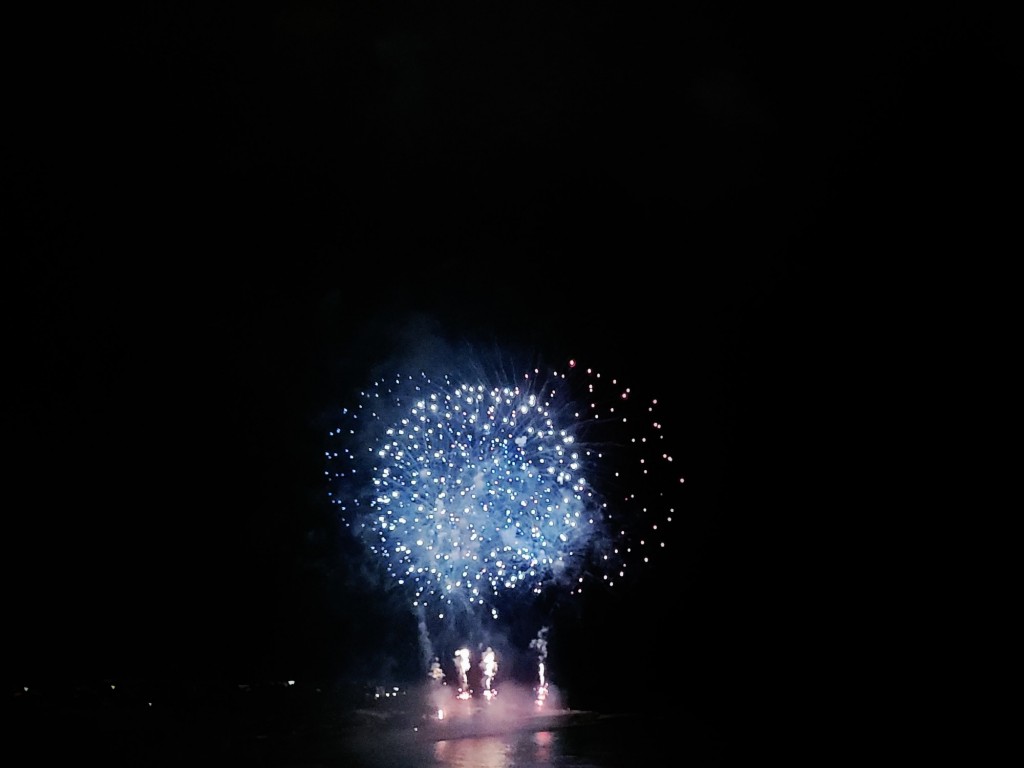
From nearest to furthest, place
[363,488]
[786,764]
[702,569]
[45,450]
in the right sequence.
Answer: [786,764] < [363,488] < [45,450] < [702,569]

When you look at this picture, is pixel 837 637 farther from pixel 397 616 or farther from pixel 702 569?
pixel 397 616

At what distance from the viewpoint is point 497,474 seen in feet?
49.2

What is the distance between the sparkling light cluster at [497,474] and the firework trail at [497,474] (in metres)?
0.02

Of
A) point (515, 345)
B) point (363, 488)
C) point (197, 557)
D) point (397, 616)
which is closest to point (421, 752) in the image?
point (363, 488)

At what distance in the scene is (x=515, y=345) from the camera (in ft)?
60.2

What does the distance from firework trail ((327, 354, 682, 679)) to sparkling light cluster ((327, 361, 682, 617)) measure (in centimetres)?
2

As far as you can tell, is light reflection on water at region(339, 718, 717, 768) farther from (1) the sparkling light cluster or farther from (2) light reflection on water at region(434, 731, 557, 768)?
(1) the sparkling light cluster

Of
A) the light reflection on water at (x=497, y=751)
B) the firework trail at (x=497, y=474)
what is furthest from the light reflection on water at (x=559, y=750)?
the firework trail at (x=497, y=474)

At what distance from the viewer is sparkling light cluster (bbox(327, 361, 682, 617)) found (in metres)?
15.0

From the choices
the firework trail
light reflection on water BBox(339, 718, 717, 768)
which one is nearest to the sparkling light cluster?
the firework trail

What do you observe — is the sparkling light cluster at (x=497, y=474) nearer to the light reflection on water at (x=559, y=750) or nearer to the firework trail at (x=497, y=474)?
the firework trail at (x=497, y=474)

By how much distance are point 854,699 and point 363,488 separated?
9006mm

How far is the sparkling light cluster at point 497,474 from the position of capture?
49.3ft

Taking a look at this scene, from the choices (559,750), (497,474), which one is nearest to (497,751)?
(559,750)
